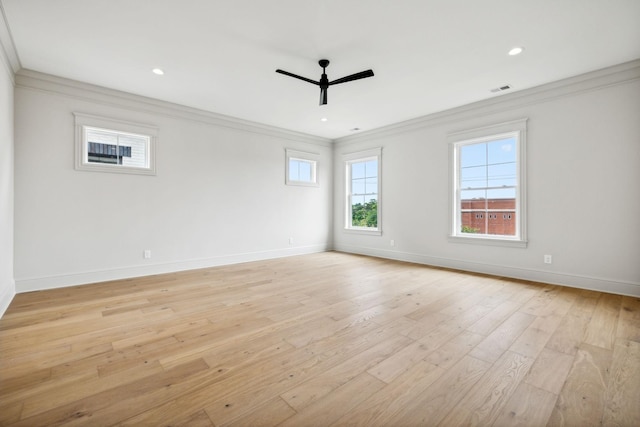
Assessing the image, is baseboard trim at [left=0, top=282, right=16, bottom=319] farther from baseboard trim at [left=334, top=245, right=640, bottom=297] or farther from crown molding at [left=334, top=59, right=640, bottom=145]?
crown molding at [left=334, top=59, right=640, bottom=145]

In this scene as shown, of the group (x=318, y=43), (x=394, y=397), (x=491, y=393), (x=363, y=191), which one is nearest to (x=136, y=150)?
(x=318, y=43)

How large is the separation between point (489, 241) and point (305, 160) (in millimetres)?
4090

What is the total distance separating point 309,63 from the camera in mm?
3447

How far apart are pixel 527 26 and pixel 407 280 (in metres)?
→ 3.20

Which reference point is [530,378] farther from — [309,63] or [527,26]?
[309,63]

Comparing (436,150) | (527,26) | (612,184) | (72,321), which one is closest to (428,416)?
(72,321)

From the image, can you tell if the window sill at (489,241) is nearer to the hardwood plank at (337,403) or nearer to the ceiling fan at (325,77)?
the ceiling fan at (325,77)

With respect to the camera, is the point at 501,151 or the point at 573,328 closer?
the point at 573,328

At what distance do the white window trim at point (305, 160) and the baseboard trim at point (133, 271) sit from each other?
1.52m

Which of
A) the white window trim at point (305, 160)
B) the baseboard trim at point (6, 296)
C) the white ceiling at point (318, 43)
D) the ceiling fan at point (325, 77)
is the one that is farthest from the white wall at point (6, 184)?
the white window trim at point (305, 160)

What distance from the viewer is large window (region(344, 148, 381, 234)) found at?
6.41 meters

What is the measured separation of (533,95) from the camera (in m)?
4.18

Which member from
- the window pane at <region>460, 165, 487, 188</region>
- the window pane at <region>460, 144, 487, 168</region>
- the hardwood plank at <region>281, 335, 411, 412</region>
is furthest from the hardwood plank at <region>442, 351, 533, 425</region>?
the window pane at <region>460, 144, 487, 168</region>

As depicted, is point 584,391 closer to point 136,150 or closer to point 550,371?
point 550,371
